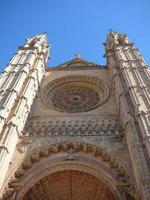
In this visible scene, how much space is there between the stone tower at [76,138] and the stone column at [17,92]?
1.3 inches

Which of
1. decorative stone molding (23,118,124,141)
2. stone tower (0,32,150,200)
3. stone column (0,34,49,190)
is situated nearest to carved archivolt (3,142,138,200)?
stone tower (0,32,150,200)

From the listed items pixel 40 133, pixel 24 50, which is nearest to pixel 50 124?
pixel 40 133

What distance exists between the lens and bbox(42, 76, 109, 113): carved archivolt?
13.6 meters

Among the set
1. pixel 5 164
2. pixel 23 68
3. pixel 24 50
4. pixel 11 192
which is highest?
pixel 24 50

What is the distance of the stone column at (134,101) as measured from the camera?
809cm

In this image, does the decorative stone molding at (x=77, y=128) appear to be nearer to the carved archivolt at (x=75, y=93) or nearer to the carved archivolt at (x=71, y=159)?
the carved archivolt at (x=71, y=159)

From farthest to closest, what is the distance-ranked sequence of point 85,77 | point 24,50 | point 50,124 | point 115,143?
point 24,50 < point 85,77 < point 50,124 < point 115,143

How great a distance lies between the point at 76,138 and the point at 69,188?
75.5 inches

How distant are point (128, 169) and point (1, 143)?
446 centimetres

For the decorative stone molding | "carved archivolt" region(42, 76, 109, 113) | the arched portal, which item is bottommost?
the arched portal

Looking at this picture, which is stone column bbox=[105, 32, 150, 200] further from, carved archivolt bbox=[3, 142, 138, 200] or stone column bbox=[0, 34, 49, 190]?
stone column bbox=[0, 34, 49, 190]

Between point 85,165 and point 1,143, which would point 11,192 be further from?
point 85,165

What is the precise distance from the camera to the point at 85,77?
15.8m

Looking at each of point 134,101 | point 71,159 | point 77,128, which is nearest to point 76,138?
point 77,128
